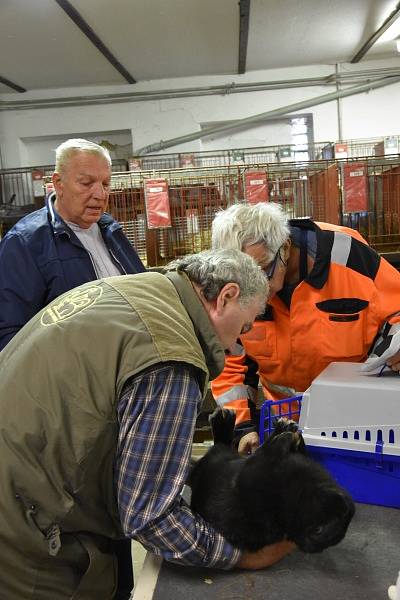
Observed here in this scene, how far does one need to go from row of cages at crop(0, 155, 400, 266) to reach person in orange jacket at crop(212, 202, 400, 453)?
2.45 meters

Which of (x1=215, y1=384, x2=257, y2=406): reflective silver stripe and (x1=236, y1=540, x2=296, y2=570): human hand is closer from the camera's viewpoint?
(x1=236, y1=540, x2=296, y2=570): human hand

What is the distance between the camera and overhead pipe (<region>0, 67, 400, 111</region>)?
7.93 meters

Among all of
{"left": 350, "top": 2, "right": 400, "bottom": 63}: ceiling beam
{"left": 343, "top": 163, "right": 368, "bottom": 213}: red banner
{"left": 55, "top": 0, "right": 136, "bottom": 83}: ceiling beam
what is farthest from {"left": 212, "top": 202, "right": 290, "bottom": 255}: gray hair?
{"left": 350, "top": 2, "right": 400, "bottom": 63}: ceiling beam

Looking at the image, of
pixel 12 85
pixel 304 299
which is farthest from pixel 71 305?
pixel 12 85

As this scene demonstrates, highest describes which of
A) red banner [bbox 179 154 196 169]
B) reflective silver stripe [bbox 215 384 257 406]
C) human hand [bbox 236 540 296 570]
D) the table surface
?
red banner [bbox 179 154 196 169]

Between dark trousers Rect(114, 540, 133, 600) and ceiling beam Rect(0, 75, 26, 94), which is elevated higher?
ceiling beam Rect(0, 75, 26, 94)

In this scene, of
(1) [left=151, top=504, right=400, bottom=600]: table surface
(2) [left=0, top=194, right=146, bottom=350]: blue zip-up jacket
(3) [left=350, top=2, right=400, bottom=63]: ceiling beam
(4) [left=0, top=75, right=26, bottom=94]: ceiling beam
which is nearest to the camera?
Answer: (1) [left=151, top=504, right=400, bottom=600]: table surface

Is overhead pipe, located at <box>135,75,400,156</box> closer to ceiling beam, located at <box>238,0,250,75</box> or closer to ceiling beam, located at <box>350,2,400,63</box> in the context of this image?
ceiling beam, located at <box>350,2,400,63</box>

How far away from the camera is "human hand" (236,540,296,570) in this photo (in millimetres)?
1012

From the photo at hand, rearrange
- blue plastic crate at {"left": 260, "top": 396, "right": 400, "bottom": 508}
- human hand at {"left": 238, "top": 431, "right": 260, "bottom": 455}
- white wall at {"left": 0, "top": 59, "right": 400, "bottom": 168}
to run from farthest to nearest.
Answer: white wall at {"left": 0, "top": 59, "right": 400, "bottom": 168} < human hand at {"left": 238, "top": 431, "right": 260, "bottom": 455} < blue plastic crate at {"left": 260, "top": 396, "right": 400, "bottom": 508}

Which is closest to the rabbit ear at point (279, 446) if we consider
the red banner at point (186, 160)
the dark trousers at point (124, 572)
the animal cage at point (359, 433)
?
the animal cage at point (359, 433)

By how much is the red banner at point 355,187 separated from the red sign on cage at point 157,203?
1473 millimetres

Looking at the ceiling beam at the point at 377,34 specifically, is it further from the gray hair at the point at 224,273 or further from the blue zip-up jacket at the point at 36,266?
the gray hair at the point at 224,273

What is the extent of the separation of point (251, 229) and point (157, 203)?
2.55 m
